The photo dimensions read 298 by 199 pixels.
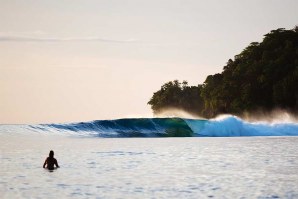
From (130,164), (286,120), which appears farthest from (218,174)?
(286,120)

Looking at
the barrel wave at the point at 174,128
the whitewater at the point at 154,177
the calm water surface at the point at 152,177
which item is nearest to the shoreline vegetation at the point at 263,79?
the barrel wave at the point at 174,128

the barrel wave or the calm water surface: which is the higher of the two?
the barrel wave

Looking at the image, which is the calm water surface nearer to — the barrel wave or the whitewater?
the whitewater

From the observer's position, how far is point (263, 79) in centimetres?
12100

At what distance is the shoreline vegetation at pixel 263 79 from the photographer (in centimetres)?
11809

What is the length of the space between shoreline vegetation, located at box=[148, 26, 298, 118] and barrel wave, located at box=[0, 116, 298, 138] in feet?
46.4

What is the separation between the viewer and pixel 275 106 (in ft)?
394

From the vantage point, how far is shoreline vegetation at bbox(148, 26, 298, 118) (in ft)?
387

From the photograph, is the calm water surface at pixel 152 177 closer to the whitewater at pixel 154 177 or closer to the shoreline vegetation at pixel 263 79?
the whitewater at pixel 154 177

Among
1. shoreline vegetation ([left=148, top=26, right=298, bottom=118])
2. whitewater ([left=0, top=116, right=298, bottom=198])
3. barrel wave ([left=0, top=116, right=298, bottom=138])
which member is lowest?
whitewater ([left=0, top=116, right=298, bottom=198])

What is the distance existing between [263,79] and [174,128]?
2837 centimetres

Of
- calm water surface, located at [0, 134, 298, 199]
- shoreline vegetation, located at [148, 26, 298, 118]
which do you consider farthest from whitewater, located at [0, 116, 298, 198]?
shoreline vegetation, located at [148, 26, 298, 118]

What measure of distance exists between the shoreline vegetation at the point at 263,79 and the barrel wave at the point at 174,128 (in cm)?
1413

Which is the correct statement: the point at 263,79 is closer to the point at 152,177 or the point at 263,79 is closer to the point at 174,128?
the point at 174,128
